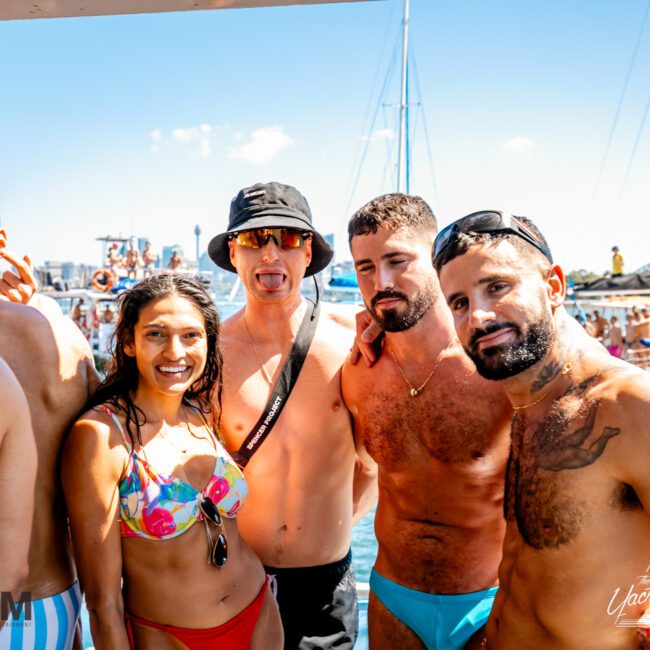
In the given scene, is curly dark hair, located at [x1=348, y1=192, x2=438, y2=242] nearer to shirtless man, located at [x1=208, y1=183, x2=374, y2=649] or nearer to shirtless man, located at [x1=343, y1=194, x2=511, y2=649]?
shirtless man, located at [x1=343, y1=194, x2=511, y2=649]

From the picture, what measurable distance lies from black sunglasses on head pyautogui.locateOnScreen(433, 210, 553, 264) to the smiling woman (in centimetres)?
100

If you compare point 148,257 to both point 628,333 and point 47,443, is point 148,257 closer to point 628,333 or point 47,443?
point 628,333

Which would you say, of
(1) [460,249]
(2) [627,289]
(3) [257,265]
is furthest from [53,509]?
(2) [627,289]

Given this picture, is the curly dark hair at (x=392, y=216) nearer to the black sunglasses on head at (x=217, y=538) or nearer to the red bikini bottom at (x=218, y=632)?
the black sunglasses on head at (x=217, y=538)

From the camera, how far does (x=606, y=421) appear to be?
178 centimetres

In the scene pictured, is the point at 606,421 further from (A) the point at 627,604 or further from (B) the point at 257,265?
(B) the point at 257,265

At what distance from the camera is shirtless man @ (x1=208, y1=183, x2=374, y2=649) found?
2.97 m

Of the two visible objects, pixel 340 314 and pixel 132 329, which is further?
pixel 340 314

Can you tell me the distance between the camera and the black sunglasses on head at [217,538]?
2246mm

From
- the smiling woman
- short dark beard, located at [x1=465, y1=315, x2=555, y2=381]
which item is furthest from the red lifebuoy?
short dark beard, located at [x1=465, y1=315, x2=555, y2=381]

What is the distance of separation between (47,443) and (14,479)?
45 centimetres

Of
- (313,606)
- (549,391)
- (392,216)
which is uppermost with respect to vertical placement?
(392,216)

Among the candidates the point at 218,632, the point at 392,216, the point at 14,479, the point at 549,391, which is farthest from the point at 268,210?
the point at 218,632

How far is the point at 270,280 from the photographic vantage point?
307 centimetres
